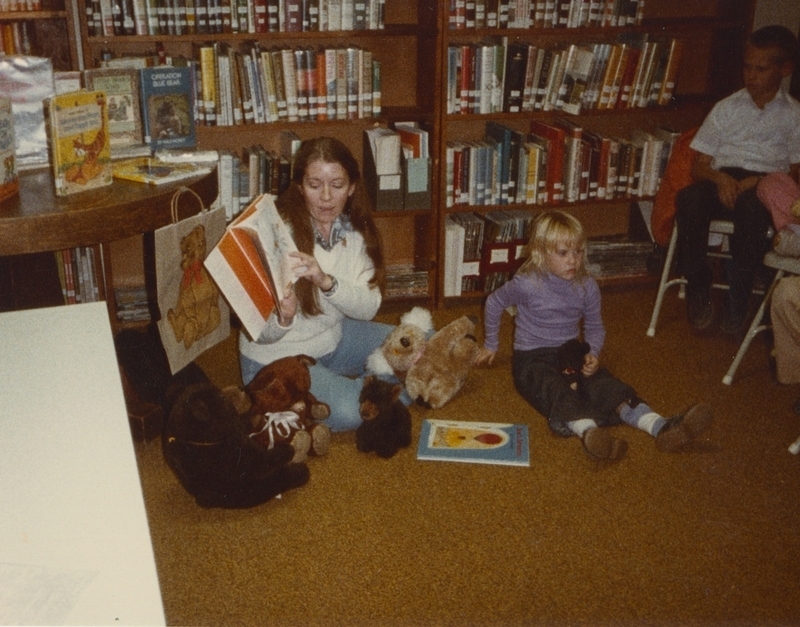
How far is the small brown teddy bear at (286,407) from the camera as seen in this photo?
228 centimetres

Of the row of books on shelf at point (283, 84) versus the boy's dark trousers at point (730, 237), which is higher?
the row of books on shelf at point (283, 84)

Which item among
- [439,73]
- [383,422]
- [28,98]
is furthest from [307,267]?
[439,73]

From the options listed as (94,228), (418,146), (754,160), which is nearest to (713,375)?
(754,160)

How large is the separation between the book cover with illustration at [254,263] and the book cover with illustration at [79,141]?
405 millimetres

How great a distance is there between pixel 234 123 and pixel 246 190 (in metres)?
0.26

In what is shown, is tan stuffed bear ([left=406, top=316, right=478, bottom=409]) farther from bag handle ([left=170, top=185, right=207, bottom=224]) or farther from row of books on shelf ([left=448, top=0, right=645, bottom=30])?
row of books on shelf ([left=448, top=0, right=645, bottom=30])

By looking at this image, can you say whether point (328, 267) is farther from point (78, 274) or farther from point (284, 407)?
point (78, 274)

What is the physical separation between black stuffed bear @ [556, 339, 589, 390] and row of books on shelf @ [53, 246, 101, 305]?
1.81m

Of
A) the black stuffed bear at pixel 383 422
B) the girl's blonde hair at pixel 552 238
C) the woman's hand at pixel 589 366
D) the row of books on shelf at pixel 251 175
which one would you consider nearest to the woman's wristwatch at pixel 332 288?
the black stuffed bear at pixel 383 422

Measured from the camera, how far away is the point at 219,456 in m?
2.01

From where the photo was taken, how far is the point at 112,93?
2.14m

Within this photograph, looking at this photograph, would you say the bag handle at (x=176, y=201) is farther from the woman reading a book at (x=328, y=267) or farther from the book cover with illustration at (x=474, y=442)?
the book cover with illustration at (x=474, y=442)

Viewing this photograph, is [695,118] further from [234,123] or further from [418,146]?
[234,123]

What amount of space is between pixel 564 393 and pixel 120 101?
1.53 metres
